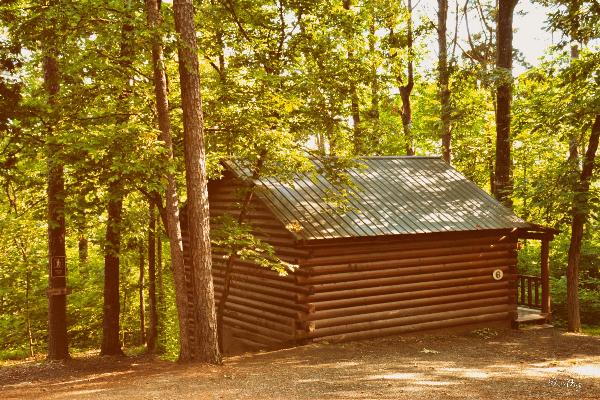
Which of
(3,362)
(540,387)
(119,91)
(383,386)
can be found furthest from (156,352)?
(540,387)

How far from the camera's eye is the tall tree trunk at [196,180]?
12195 millimetres

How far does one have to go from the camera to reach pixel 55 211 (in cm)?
1441

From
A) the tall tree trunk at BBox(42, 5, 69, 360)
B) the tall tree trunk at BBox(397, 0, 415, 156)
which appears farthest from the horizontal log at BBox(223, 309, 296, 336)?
the tall tree trunk at BBox(397, 0, 415, 156)

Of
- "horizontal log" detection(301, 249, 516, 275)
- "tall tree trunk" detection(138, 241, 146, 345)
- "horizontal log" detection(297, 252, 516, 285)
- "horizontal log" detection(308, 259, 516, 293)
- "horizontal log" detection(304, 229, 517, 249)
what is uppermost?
"horizontal log" detection(304, 229, 517, 249)

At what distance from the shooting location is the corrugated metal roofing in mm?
15211

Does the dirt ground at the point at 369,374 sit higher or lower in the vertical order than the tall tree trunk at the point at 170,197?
lower

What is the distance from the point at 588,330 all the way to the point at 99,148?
1549 centimetres

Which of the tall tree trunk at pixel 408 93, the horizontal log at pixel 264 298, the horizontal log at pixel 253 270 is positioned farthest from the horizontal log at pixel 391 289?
the tall tree trunk at pixel 408 93

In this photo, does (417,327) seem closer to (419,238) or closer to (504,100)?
(419,238)

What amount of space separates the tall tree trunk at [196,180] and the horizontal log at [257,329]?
352cm

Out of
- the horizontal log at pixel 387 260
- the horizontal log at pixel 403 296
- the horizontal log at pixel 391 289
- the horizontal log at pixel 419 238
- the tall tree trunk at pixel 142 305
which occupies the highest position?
the horizontal log at pixel 419 238

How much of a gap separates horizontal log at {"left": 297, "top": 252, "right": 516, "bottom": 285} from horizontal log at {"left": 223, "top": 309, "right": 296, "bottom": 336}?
51.7 inches

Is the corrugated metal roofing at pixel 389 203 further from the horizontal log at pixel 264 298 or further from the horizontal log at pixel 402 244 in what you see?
the horizontal log at pixel 264 298

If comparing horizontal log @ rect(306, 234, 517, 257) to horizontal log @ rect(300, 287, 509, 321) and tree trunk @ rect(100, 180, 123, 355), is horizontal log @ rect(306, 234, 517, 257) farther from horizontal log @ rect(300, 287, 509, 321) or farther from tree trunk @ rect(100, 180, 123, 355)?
tree trunk @ rect(100, 180, 123, 355)
